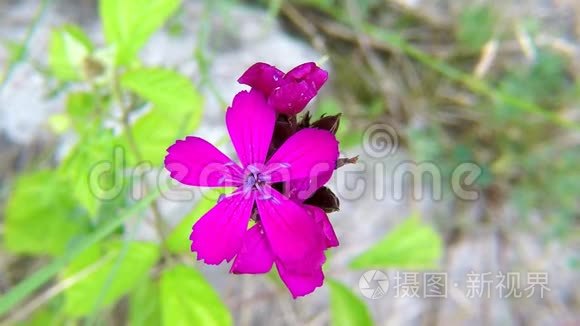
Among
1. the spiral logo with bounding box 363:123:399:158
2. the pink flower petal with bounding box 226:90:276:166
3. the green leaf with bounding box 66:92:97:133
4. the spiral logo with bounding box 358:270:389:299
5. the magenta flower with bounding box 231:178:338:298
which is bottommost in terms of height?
the magenta flower with bounding box 231:178:338:298

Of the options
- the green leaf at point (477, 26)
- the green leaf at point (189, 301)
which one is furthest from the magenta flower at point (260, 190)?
the green leaf at point (477, 26)

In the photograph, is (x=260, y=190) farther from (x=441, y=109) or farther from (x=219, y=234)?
(x=441, y=109)

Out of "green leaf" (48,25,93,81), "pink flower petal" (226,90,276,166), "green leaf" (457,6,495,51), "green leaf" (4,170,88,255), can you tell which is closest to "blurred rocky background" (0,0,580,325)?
"green leaf" (457,6,495,51)

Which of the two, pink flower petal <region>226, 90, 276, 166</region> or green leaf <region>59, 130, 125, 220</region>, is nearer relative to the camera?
pink flower petal <region>226, 90, 276, 166</region>

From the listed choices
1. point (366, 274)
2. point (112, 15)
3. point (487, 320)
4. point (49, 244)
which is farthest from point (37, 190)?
point (487, 320)

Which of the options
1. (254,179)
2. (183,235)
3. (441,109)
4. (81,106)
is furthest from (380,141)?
(254,179)

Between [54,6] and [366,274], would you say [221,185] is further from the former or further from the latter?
[54,6]

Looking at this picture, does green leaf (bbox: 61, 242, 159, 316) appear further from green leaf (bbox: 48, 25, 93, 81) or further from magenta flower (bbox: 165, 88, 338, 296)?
magenta flower (bbox: 165, 88, 338, 296)
